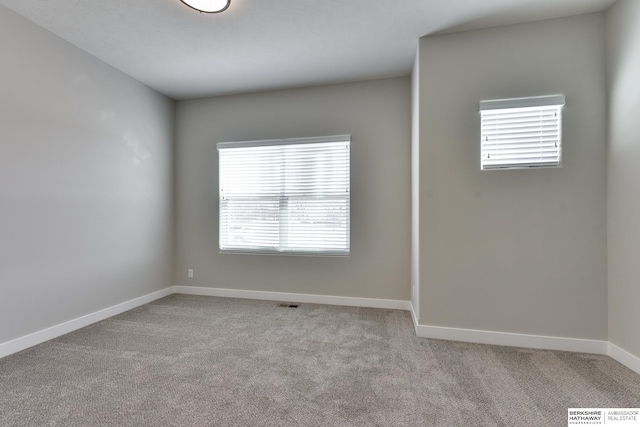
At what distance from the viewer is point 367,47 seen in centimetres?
298

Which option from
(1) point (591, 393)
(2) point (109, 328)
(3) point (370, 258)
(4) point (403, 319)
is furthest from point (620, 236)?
(2) point (109, 328)

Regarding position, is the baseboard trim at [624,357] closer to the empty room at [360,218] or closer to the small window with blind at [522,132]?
the empty room at [360,218]

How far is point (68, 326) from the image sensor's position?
9.53 ft

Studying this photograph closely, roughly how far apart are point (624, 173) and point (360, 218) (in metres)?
2.40

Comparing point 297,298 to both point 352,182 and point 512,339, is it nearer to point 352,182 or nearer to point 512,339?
point 352,182

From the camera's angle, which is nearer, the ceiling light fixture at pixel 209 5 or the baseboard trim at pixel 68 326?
the ceiling light fixture at pixel 209 5

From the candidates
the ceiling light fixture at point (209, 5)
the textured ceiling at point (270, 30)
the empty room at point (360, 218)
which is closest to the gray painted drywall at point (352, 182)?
the empty room at point (360, 218)

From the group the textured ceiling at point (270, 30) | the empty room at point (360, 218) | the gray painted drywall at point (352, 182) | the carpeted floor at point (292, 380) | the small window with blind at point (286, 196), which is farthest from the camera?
the small window with blind at point (286, 196)

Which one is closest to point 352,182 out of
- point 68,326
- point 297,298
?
point 297,298

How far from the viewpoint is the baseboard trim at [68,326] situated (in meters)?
2.46

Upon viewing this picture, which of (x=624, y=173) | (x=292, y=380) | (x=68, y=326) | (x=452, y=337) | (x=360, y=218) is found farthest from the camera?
(x=360, y=218)

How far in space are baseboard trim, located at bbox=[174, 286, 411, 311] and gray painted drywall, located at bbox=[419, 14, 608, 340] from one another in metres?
0.85

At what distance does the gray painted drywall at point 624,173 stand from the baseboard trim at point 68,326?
195 inches

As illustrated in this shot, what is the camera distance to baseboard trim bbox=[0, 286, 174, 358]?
2457 mm
